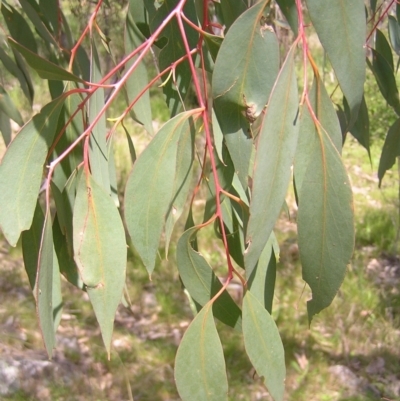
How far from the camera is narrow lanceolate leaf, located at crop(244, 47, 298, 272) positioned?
0.62 meters

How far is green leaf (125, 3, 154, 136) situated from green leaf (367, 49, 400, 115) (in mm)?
502

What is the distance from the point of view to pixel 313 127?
68 cm

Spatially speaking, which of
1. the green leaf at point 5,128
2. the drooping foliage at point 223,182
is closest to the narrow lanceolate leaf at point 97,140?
the drooping foliage at point 223,182

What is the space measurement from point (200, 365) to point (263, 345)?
A: 9cm

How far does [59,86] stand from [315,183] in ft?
2.11

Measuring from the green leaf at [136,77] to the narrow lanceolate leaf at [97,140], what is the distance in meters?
0.14

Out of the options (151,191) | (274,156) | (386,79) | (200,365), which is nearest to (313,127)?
(274,156)

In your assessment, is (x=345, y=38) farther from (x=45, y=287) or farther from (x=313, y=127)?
(x=45, y=287)

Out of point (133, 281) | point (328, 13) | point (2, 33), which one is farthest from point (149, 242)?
point (133, 281)

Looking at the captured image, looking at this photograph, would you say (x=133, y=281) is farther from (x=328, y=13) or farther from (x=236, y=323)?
(x=328, y=13)

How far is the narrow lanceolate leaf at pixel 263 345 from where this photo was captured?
2.46ft

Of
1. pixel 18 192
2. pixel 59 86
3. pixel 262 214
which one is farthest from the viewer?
pixel 59 86

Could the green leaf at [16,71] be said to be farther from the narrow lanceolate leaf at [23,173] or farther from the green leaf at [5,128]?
the narrow lanceolate leaf at [23,173]

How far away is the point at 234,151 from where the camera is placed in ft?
2.45
